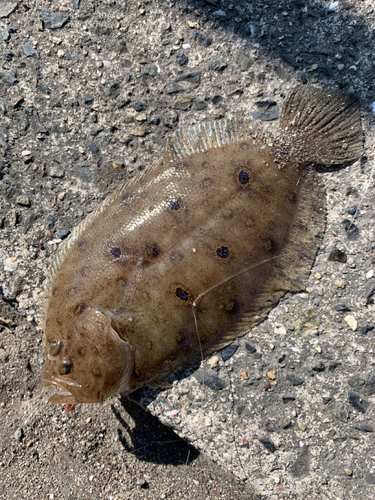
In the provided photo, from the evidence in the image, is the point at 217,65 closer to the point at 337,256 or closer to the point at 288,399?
the point at 337,256

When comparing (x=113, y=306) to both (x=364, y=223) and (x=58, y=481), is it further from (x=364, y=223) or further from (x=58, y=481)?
(x=364, y=223)

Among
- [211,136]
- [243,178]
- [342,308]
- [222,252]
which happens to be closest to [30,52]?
[211,136]

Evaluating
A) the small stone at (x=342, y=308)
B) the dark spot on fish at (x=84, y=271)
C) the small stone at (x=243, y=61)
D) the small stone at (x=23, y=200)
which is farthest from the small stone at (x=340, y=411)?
the small stone at (x=23, y=200)

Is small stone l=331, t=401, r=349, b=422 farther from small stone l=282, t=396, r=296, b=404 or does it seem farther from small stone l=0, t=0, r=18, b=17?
small stone l=0, t=0, r=18, b=17

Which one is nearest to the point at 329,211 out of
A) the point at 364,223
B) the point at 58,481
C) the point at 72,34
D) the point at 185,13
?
the point at 364,223

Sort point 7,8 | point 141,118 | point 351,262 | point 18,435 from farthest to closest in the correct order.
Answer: point 7,8 → point 141,118 → point 18,435 → point 351,262

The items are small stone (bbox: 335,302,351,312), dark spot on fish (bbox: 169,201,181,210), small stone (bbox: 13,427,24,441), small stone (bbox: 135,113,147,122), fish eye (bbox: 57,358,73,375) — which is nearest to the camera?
fish eye (bbox: 57,358,73,375)

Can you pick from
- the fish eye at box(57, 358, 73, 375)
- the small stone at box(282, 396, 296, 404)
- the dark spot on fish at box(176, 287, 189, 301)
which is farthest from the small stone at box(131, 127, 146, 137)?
the small stone at box(282, 396, 296, 404)
